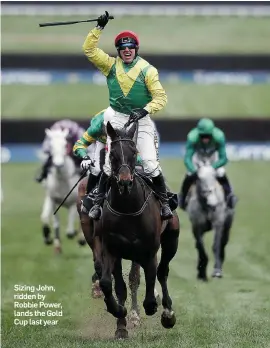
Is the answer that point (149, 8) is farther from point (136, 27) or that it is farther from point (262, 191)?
point (262, 191)

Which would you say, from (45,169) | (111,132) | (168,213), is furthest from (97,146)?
(45,169)

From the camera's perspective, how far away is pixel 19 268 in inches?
704

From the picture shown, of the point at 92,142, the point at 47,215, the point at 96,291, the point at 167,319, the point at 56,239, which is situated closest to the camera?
the point at 167,319

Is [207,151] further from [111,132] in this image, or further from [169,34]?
[169,34]

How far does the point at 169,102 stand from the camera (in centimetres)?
2638

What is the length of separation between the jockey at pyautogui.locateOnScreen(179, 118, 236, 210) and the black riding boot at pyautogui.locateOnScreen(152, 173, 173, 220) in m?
4.89

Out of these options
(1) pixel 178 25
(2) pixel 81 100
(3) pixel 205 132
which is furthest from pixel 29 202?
(3) pixel 205 132

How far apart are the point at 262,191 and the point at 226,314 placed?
1086 centimetres

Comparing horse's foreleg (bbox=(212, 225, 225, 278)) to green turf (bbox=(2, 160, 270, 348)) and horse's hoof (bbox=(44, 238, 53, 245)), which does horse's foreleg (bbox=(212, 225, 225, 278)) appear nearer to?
green turf (bbox=(2, 160, 270, 348))

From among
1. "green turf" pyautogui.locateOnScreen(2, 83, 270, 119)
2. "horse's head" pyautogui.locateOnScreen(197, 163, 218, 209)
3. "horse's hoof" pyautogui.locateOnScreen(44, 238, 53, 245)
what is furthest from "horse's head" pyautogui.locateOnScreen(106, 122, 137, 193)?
"green turf" pyautogui.locateOnScreen(2, 83, 270, 119)

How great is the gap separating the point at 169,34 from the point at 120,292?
51.9 ft

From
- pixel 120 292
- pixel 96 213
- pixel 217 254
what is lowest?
pixel 217 254

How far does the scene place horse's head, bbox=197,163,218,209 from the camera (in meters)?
15.6

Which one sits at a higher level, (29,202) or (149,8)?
(149,8)
